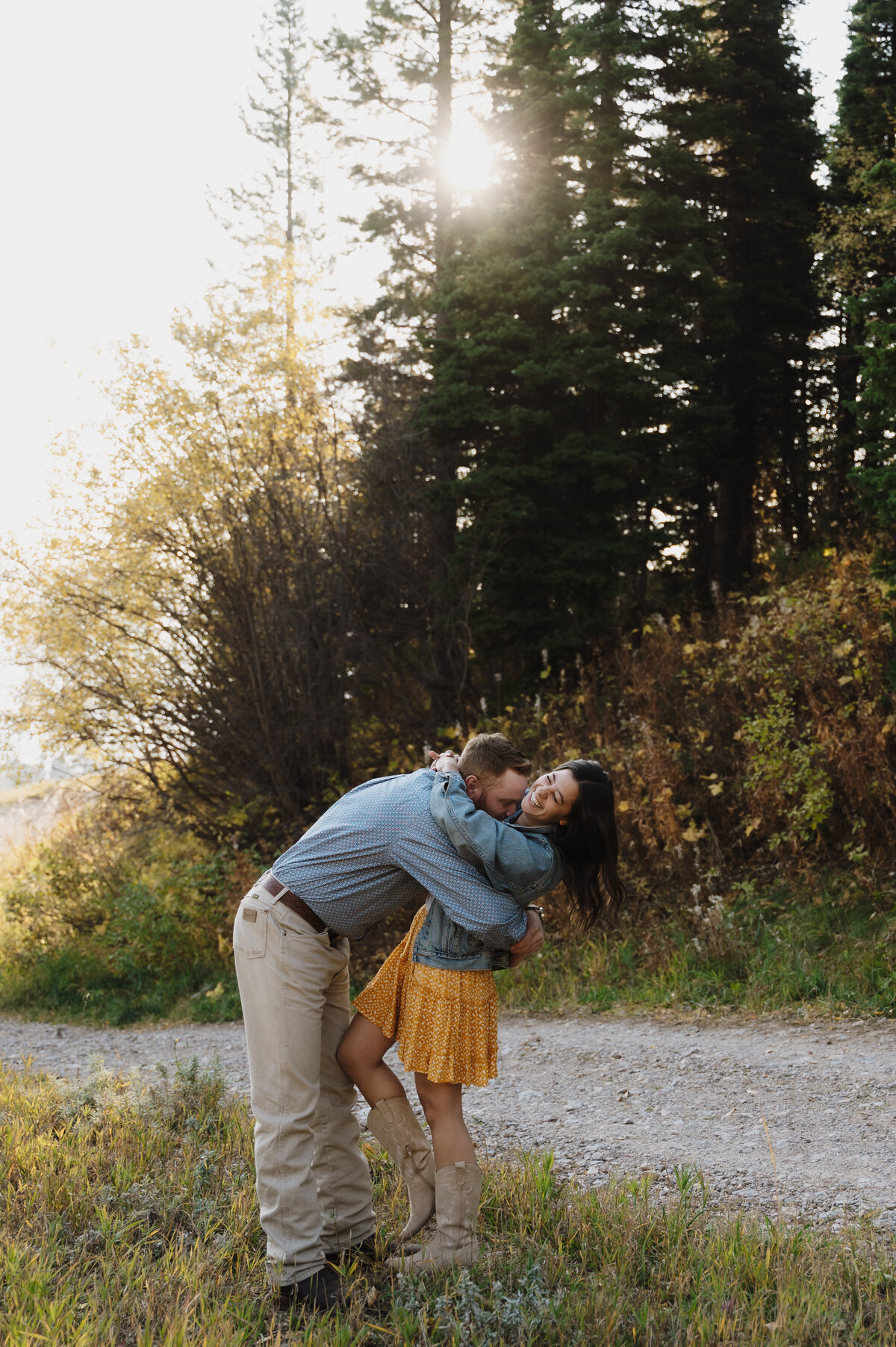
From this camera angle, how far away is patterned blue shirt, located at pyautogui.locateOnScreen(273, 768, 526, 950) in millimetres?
2973

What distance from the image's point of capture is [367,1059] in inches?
129

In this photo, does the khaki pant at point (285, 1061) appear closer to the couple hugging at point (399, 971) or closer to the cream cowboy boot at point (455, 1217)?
the couple hugging at point (399, 971)

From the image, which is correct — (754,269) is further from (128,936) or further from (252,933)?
(252,933)

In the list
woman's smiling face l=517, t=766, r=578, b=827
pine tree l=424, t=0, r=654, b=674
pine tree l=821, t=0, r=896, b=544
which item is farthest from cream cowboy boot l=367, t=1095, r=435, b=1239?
pine tree l=821, t=0, r=896, b=544

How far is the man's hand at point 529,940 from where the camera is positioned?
3.11m

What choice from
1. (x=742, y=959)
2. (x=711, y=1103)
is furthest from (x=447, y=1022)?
(x=742, y=959)

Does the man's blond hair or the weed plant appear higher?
the man's blond hair

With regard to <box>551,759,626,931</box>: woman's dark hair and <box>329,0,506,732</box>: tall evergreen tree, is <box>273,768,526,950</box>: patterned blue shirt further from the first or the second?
<box>329,0,506,732</box>: tall evergreen tree

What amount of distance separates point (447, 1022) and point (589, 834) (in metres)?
0.70

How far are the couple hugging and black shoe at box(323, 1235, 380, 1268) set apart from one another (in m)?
0.01

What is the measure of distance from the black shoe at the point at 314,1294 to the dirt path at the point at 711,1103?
1.49 m

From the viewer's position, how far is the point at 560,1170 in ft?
14.3

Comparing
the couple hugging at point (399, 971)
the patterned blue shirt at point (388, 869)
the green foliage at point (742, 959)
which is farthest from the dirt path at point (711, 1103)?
the patterned blue shirt at point (388, 869)

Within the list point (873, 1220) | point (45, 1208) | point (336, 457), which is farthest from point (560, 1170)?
point (336, 457)
